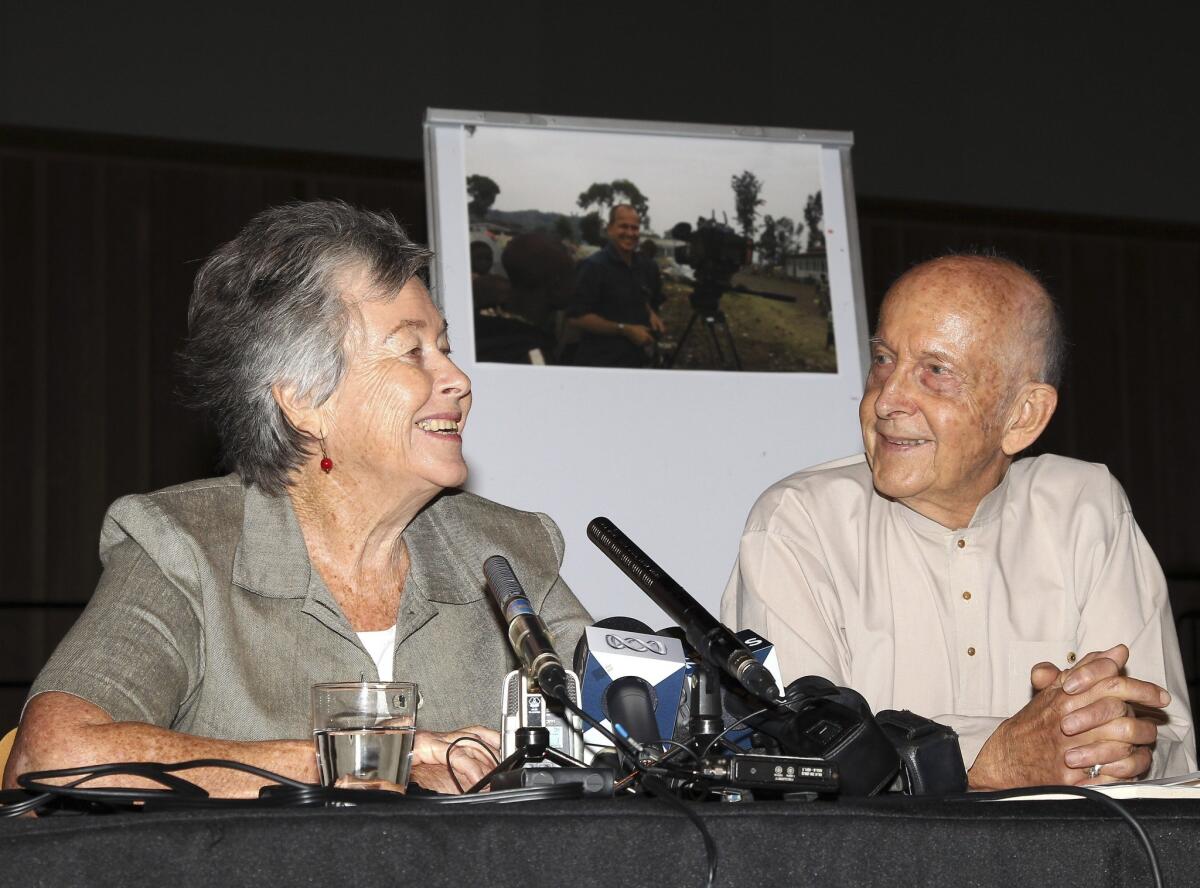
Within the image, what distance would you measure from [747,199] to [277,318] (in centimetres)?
141

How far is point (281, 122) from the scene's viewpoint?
5844 millimetres

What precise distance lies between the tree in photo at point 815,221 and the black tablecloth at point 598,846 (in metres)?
2.13

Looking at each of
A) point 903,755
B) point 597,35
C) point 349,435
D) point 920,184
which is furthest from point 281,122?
point 903,755

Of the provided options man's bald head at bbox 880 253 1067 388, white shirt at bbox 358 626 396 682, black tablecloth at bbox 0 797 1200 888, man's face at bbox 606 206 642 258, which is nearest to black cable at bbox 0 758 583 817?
black tablecloth at bbox 0 797 1200 888

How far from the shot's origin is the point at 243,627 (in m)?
1.71

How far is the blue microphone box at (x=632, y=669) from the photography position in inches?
49.4

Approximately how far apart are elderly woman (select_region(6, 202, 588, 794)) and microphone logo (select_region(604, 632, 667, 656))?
23.3 inches

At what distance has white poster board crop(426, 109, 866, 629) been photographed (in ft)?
8.64

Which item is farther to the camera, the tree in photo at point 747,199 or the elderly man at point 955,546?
the tree in photo at point 747,199

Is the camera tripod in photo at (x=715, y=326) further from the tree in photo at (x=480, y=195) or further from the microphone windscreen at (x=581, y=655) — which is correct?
the microphone windscreen at (x=581, y=655)

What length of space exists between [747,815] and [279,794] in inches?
13.2

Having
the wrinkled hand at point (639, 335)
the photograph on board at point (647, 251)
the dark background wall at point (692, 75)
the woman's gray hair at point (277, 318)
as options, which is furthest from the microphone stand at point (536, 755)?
the dark background wall at point (692, 75)

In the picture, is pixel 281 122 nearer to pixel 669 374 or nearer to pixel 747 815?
pixel 669 374

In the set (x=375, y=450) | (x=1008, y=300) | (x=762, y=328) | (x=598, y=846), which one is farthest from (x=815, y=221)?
(x=598, y=846)
